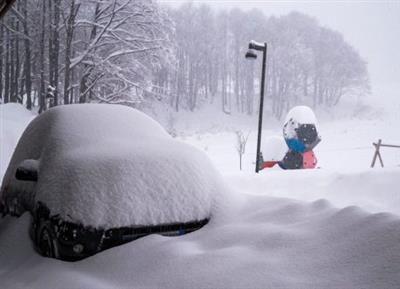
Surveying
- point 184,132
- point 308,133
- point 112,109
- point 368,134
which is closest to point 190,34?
point 184,132

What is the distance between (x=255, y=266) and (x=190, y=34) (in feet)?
122

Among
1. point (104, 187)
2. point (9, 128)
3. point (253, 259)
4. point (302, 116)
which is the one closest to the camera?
point (253, 259)

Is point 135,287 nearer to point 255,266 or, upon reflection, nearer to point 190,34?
point 255,266

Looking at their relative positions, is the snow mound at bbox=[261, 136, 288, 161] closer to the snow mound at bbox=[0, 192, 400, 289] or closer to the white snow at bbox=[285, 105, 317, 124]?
the white snow at bbox=[285, 105, 317, 124]

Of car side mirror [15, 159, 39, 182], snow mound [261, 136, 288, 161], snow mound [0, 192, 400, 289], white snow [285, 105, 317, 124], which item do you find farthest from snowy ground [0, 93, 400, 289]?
snow mound [261, 136, 288, 161]

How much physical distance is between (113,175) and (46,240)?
0.68 metres

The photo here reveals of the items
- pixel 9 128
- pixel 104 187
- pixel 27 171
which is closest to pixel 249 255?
pixel 104 187

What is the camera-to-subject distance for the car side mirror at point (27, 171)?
9.37 feet

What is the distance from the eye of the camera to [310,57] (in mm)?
38625

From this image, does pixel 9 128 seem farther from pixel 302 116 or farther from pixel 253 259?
pixel 253 259

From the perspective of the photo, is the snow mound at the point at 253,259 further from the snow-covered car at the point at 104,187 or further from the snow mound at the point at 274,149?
the snow mound at the point at 274,149

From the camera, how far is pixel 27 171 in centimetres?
288

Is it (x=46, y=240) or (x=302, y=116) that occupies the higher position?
(x=302, y=116)

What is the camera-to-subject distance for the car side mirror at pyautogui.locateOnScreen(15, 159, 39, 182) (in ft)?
9.37
